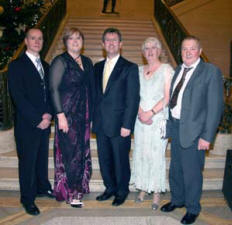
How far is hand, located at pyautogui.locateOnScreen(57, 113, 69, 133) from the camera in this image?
10.5ft

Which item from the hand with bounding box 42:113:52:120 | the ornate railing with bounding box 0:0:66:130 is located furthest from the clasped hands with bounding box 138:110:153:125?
the ornate railing with bounding box 0:0:66:130

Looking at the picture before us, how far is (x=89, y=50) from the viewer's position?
25.1ft

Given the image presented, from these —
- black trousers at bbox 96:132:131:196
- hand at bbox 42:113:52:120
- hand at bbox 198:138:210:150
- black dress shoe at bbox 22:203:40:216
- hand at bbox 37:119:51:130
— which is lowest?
black dress shoe at bbox 22:203:40:216

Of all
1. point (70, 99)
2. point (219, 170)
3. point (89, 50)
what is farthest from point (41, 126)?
point (89, 50)

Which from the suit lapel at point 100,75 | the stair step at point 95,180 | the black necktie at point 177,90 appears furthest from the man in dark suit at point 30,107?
the black necktie at point 177,90

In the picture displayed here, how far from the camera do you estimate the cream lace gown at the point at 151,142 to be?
10.7 ft

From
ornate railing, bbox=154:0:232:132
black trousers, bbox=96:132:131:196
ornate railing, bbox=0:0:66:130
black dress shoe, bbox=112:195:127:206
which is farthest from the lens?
ornate railing, bbox=154:0:232:132

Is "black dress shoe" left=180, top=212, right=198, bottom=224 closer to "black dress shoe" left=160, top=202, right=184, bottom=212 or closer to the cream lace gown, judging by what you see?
"black dress shoe" left=160, top=202, right=184, bottom=212

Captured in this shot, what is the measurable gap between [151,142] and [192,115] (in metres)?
0.59

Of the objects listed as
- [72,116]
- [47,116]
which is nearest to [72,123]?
[72,116]

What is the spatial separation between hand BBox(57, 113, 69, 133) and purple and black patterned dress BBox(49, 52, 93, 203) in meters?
0.05

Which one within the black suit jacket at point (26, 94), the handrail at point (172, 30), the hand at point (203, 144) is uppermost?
the handrail at point (172, 30)

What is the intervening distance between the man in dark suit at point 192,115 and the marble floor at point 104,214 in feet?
0.82

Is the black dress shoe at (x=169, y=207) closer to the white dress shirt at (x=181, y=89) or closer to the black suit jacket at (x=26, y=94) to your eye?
the white dress shirt at (x=181, y=89)
